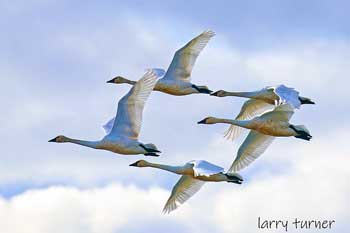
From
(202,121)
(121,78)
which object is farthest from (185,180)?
(121,78)

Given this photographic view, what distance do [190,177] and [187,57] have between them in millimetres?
3563

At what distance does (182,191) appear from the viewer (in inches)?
1895

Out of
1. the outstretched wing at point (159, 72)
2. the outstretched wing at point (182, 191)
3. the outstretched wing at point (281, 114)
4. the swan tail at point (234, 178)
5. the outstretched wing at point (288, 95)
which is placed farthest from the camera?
the outstretched wing at point (182, 191)

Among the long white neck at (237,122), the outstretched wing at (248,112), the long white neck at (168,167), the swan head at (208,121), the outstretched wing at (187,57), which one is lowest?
the long white neck at (168,167)

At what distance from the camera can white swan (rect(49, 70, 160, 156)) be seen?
44.5m

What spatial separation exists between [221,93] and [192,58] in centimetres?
202

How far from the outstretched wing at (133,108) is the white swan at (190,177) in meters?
1.80

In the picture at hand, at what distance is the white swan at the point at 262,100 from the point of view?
43.8 meters

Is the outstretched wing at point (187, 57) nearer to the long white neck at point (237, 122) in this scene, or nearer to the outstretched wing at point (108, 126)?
the long white neck at point (237, 122)

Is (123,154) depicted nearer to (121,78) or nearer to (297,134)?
(297,134)

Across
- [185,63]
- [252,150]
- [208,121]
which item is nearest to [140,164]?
[208,121]

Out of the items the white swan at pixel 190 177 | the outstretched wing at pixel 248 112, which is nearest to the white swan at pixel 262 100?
the outstretched wing at pixel 248 112

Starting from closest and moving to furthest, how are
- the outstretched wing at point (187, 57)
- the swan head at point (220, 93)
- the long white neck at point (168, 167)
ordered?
1. the long white neck at point (168, 167)
2. the outstretched wing at point (187, 57)
3. the swan head at point (220, 93)

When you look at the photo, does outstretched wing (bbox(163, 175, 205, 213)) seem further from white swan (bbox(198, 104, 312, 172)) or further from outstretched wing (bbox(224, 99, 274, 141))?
outstretched wing (bbox(224, 99, 274, 141))
